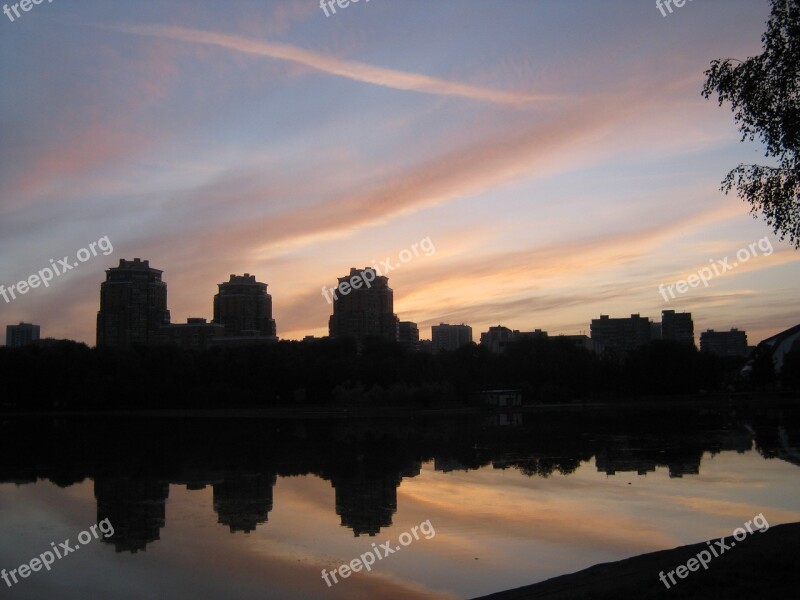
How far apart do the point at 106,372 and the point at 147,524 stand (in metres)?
73.3

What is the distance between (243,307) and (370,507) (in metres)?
143

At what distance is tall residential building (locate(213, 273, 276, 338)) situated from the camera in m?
159

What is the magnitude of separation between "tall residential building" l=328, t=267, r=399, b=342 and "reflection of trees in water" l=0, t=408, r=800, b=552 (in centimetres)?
9002

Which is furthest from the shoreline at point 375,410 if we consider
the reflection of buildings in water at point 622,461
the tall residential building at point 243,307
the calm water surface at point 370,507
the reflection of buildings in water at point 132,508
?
Result: the tall residential building at point 243,307

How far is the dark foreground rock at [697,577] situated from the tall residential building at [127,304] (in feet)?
431

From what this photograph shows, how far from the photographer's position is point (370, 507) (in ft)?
66.3

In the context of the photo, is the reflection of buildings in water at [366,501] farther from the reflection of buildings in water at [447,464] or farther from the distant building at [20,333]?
the distant building at [20,333]

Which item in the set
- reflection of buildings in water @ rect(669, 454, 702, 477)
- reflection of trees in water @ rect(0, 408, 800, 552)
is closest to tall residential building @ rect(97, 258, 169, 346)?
reflection of trees in water @ rect(0, 408, 800, 552)

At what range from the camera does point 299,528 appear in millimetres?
17516

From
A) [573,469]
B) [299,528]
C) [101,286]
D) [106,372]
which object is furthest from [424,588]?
[101,286]

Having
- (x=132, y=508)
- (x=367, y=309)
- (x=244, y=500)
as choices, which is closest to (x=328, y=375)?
(x=367, y=309)

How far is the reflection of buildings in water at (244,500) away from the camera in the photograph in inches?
722

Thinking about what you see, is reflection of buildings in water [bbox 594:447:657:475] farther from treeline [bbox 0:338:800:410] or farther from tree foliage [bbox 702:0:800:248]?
treeline [bbox 0:338:800:410]

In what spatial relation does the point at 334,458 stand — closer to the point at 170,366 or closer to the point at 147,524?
the point at 147,524
